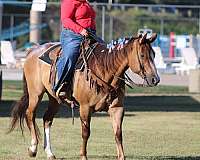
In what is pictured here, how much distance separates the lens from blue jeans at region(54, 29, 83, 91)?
10617 mm

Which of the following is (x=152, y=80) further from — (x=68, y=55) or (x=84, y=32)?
(x=68, y=55)

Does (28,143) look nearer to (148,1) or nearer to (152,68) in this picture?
(152,68)

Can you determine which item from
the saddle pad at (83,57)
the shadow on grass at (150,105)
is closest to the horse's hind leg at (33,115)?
the saddle pad at (83,57)

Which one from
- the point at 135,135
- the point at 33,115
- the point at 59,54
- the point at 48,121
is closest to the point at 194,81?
the point at 135,135

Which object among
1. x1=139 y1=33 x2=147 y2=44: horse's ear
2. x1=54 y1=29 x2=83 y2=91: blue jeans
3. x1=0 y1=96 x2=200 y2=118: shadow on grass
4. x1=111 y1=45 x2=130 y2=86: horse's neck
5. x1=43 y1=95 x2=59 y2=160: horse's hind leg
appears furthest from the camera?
x1=0 y1=96 x2=200 y2=118: shadow on grass

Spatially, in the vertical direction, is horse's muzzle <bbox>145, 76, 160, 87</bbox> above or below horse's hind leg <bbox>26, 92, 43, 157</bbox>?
above

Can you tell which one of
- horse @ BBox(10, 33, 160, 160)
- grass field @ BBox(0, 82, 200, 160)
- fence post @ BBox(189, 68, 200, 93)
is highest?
horse @ BBox(10, 33, 160, 160)

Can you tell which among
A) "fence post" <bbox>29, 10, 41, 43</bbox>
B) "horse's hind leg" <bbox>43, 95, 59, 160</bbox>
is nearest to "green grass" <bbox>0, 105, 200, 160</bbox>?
"horse's hind leg" <bbox>43, 95, 59, 160</bbox>

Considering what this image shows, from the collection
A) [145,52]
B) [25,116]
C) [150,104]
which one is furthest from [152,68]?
[150,104]

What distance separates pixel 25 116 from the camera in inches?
470

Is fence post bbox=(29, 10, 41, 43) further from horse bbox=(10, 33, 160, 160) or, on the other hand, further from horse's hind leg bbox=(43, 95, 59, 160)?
horse bbox=(10, 33, 160, 160)

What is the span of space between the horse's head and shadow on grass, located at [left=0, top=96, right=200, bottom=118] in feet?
27.8

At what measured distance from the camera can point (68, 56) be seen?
1060 cm

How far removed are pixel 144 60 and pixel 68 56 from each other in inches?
54.4
